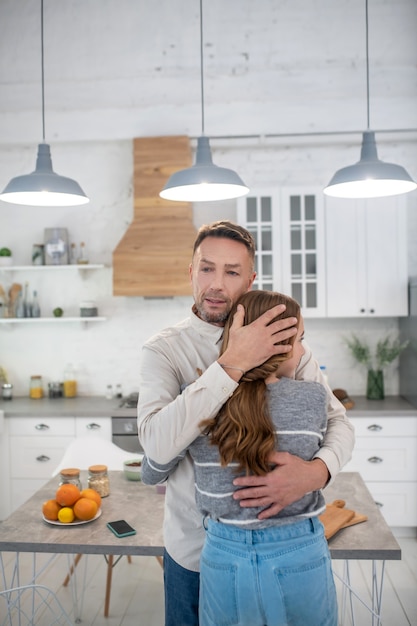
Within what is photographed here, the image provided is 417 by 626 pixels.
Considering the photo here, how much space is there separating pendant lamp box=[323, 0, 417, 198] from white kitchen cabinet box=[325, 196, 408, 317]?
4.86ft

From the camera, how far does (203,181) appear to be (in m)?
2.67

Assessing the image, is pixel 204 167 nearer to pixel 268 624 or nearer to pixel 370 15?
pixel 268 624

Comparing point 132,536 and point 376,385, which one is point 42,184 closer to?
point 132,536

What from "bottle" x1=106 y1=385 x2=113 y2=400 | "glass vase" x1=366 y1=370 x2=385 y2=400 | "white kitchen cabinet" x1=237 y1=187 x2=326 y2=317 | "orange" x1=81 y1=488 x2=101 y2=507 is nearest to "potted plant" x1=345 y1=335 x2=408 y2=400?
"glass vase" x1=366 y1=370 x2=385 y2=400

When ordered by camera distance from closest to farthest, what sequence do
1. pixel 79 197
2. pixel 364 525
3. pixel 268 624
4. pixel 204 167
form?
pixel 268 624 < pixel 364 525 < pixel 204 167 < pixel 79 197

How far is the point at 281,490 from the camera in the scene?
4.63 feet

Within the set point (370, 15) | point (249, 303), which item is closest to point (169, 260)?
point (370, 15)

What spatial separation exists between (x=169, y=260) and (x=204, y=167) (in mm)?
1920

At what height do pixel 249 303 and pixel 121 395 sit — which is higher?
pixel 249 303

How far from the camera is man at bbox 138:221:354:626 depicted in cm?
141

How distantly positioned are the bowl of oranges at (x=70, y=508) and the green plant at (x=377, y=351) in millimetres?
3005

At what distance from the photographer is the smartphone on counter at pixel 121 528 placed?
2092 millimetres

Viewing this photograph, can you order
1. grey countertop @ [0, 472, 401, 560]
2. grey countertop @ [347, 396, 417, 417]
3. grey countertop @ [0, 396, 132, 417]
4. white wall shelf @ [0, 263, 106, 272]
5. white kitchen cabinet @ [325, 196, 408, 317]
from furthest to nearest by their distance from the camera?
white wall shelf @ [0, 263, 106, 272] → white kitchen cabinet @ [325, 196, 408, 317] → grey countertop @ [0, 396, 132, 417] → grey countertop @ [347, 396, 417, 417] → grey countertop @ [0, 472, 401, 560]

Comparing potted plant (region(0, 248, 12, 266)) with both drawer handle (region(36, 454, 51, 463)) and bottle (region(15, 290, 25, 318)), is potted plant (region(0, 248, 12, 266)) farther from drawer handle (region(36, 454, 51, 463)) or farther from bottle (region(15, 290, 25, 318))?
drawer handle (region(36, 454, 51, 463))
